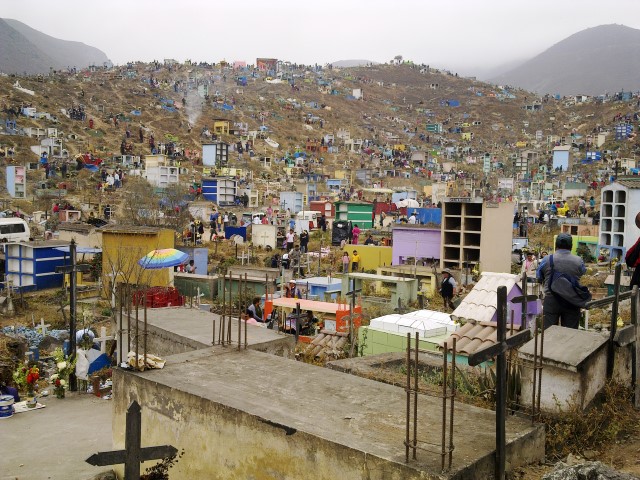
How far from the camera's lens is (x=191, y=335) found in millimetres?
8664

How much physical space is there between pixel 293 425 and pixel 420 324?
21.7 ft

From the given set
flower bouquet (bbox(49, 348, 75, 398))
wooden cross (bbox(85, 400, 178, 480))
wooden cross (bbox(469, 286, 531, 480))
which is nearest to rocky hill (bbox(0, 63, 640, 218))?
flower bouquet (bbox(49, 348, 75, 398))

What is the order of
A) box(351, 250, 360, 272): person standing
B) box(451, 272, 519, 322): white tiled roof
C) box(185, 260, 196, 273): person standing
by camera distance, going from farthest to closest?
box(351, 250, 360, 272): person standing < box(185, 260, 196, 273): person standing < box(451, 272, 519, 322): white tiled roof

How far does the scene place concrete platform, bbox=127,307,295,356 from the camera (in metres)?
8.11

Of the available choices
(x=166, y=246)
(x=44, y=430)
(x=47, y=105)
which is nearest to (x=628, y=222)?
(x=166, y=246)

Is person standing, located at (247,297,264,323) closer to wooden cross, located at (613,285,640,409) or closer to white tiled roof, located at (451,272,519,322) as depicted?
white tiled roof, located at (451,272,519,322)

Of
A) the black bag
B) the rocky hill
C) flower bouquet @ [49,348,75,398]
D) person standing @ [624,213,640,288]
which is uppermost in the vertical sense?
the rocky hill

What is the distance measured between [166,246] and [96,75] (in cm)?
8666

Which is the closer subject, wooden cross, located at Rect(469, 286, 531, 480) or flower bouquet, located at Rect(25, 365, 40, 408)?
wooden cross, located at Rect(469, 286, 531, 480)

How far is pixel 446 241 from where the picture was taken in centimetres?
2397

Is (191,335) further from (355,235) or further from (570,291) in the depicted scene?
(355,235)

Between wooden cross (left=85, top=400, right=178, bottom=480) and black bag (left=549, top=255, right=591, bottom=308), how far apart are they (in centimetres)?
471

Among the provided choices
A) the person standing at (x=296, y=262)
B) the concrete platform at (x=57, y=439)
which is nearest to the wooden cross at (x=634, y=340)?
the concrete platform at (x=57, y=439)

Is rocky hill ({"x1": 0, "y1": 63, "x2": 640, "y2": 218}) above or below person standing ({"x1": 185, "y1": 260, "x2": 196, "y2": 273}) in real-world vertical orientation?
above
